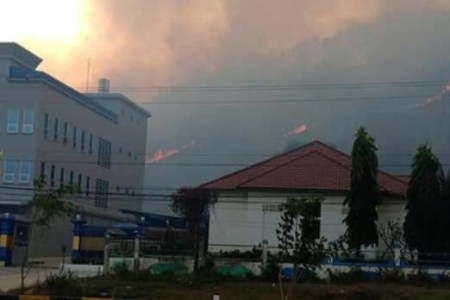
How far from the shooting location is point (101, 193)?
68562 mm

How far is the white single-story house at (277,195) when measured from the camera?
3956cm

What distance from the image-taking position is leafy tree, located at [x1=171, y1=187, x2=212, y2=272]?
4632 centimetres

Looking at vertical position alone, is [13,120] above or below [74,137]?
above

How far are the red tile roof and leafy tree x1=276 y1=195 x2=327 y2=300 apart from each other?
1847cm

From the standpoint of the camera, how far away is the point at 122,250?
3422 cm

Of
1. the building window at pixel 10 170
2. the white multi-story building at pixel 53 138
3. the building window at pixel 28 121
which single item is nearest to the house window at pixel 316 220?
the white multi-story building at pixel 53 138

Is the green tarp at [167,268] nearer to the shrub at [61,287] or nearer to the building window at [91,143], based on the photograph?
the shrub at [61,287]

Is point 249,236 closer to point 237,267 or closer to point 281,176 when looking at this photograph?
point 281,176

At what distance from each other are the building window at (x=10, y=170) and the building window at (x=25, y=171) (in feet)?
1.90

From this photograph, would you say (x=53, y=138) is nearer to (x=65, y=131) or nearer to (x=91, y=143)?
(x=65, y=131)

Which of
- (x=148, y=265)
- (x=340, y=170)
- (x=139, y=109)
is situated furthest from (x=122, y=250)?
(x=139, y=109)

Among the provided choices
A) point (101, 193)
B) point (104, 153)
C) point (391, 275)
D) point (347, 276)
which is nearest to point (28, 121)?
point (101, 193)

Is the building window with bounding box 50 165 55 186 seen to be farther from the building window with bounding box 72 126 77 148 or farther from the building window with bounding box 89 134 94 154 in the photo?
the building window with bounding box 89 134 94 154

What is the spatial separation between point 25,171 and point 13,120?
4.11 metres
